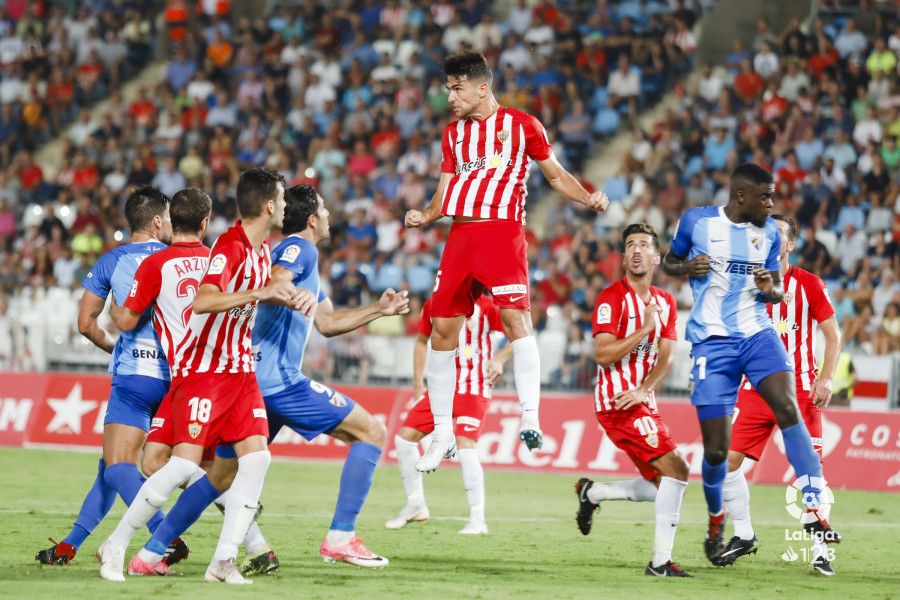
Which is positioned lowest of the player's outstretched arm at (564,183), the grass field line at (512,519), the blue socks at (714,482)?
the grass field line at (512,519)

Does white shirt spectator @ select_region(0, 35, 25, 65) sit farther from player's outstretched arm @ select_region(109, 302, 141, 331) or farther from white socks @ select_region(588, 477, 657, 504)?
player's outstretched arm @ select_region(109, 302, 141, 331)

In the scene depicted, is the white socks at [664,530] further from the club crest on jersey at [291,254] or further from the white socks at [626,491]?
the club crest on jersey at [291,254]

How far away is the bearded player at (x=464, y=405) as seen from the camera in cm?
1217

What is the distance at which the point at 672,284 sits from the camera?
A: 69.7ft

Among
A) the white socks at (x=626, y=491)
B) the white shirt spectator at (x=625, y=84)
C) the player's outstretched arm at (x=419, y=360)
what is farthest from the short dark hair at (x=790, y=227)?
the white shirt spectator at (x=625, y=84)

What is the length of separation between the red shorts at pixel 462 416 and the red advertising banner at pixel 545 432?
17.4 ft

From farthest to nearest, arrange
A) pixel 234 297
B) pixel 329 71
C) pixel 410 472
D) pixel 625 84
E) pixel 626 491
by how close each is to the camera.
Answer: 1. pixel 329 71
2. pixel 625 84
3. pixel 410 472
4. pixel 626 491
5. pixel 234 297

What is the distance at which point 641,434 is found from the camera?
34.1 feet

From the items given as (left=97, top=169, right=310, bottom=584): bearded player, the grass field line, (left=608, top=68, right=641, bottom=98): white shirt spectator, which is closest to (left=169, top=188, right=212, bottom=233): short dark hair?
(left=97, top=169, right=310, bottom=584): bearded player

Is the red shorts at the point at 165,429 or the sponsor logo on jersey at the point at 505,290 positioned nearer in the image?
the red shorts at the point at 165,429

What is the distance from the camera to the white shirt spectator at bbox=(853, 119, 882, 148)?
2270 centimetres

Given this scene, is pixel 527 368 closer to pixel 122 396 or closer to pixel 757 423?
pixel 757 423

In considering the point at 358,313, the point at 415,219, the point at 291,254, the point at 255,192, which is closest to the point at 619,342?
the point at 415,219

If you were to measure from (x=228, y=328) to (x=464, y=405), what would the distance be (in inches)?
177
